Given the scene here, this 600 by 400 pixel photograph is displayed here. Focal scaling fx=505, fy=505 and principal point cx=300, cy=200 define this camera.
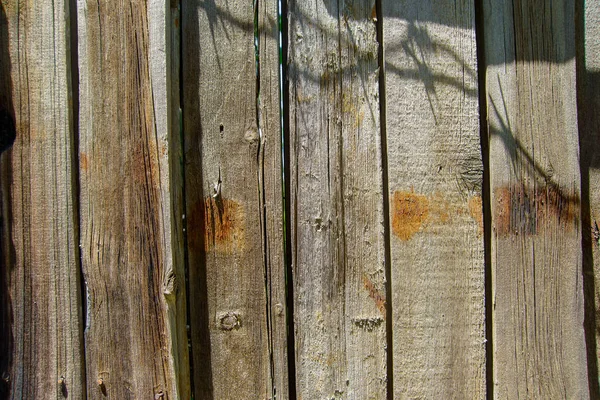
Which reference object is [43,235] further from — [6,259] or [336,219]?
[336,219]

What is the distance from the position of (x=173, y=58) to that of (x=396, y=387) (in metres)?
1.36

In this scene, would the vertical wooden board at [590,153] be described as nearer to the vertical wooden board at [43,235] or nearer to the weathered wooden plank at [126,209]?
the weathered wooden plank at [126,209]

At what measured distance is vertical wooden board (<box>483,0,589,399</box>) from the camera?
172cm

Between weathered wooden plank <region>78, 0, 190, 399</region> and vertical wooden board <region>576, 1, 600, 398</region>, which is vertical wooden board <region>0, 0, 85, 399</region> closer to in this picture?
weathered wooden plank <region>78, 0, 190, 399</region>

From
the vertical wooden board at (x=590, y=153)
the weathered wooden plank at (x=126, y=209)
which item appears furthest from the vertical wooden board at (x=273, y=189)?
the vertical wooden board at (x=590, y=153)

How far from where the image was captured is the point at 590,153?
1.80 metres

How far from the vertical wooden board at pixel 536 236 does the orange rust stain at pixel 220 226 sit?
0.87 m

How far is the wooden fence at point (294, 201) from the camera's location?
5.62 feet

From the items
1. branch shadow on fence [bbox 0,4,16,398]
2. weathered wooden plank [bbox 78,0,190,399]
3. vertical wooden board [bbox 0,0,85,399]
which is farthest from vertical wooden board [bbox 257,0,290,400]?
branch shadow on fence [bbox 0,4,16,398]

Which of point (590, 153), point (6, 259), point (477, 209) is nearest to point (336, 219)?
point (477, 209)

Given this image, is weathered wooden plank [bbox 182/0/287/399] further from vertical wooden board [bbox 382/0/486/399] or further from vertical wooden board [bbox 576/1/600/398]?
vertical wooden board [bbox 576/1/600/398]

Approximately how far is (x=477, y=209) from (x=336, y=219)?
482mm

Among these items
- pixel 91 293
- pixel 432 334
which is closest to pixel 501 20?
pixel 432 334

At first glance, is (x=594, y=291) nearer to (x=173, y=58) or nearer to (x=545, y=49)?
(x=545, y=49)
